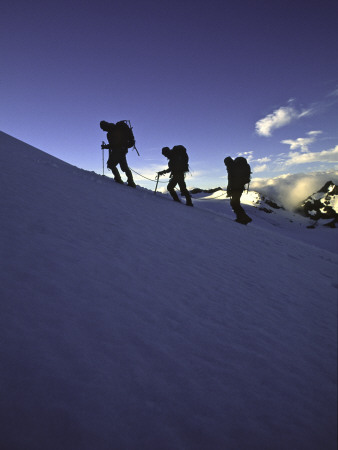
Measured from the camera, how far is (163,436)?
51.7 inches

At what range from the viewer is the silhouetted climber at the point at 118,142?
8328 mm

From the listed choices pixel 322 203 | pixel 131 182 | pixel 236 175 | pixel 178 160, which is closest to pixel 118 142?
pixel 131 182

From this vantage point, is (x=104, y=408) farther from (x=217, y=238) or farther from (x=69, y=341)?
(x=217, y=238)

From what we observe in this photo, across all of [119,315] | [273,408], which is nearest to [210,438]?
[273,408]

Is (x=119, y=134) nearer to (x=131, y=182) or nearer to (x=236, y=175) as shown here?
(x=131, y=182)

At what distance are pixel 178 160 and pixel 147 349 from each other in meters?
7.44

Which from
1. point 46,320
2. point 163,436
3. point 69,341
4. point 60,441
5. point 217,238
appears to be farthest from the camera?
point 217,238

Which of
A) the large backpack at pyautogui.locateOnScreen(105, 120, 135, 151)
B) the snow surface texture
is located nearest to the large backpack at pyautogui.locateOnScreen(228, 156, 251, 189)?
the large backpack at pyautogui.locateOnScreen(105, 120, 135, 151)

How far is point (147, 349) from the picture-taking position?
5.90 feet

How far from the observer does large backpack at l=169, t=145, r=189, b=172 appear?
832 centimetres

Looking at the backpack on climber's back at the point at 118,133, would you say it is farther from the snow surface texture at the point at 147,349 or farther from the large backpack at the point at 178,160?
the snow surface texture at the point at 147,349

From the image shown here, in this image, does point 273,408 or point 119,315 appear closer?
point 273,408

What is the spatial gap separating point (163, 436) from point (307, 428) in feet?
3.38

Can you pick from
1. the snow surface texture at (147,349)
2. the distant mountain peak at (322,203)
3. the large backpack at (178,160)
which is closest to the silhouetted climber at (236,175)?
the large backpack at (178,160)
